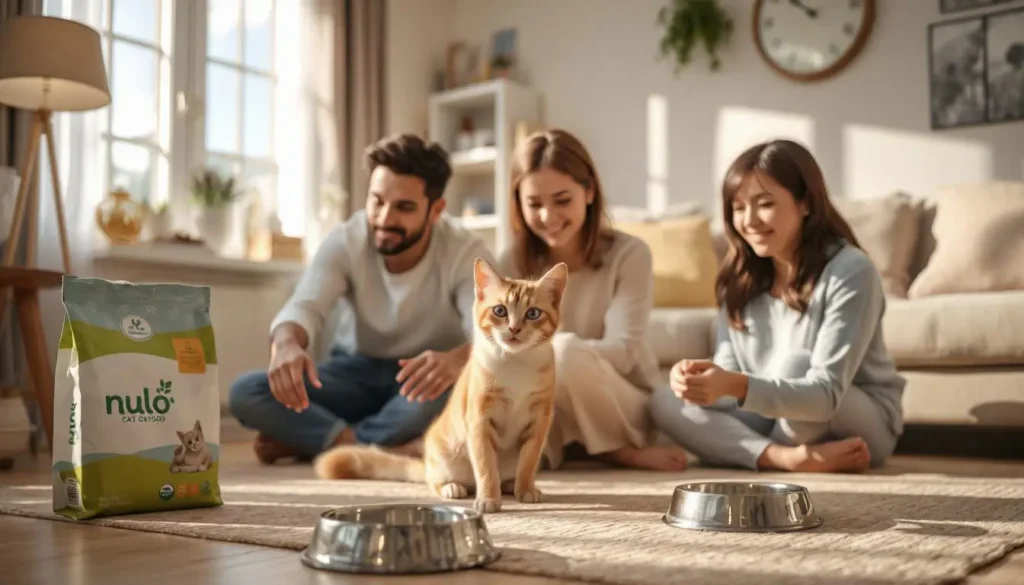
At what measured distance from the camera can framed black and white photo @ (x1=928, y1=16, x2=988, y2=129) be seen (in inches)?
146

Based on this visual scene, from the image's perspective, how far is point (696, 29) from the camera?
4289 millimetres

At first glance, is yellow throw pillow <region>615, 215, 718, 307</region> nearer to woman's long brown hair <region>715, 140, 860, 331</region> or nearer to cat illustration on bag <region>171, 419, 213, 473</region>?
woman's long brown hair <region>715, 140, 860, 331</region>

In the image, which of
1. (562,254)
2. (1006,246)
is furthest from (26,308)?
(1006,246)

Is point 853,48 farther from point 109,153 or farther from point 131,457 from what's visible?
point 131,457

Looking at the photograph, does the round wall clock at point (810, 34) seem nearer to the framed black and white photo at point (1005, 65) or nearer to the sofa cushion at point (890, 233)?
the framed black and white photo at point (1005, 65)

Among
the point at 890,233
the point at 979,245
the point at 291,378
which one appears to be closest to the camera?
the point at 291,378

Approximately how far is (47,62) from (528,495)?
1971mm

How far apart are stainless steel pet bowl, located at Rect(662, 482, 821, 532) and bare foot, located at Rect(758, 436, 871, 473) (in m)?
0.79

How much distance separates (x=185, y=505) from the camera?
1.59 meters

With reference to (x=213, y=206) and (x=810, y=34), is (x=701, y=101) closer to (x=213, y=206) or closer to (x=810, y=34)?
(x=810, y=34)

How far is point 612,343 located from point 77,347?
1.25m

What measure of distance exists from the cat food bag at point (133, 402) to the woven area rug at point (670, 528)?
0.05 m

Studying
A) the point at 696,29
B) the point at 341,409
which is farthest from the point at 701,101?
the point at 341,409

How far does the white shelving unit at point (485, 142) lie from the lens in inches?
185
